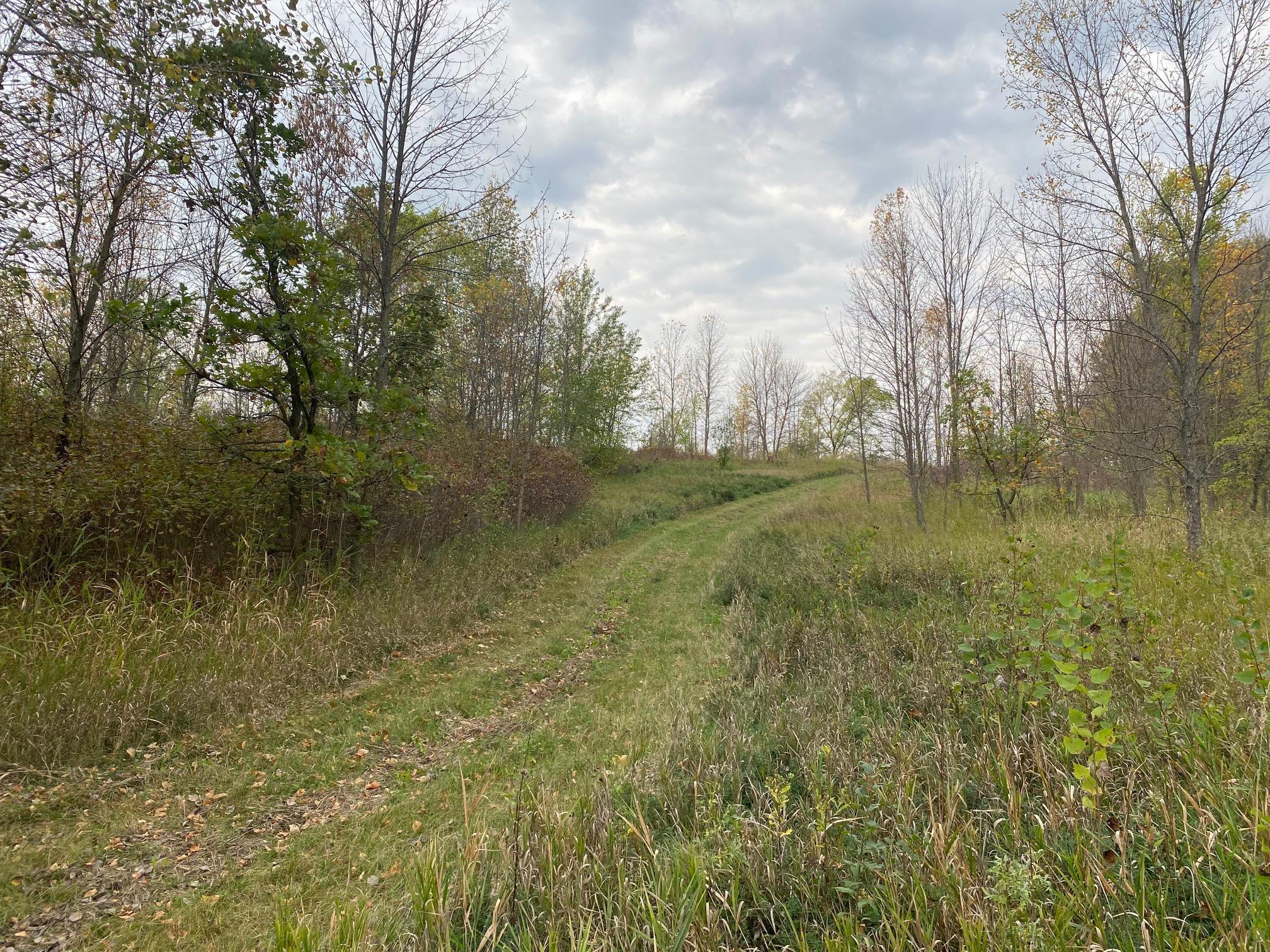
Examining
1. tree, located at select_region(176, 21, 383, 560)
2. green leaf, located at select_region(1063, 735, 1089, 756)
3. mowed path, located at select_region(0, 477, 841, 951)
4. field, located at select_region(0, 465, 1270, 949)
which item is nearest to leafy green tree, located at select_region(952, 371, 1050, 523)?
field, located at select_region(0, 465, 1270, 949)

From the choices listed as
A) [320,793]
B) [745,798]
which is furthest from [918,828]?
[320,793]

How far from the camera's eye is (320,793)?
3709 mm

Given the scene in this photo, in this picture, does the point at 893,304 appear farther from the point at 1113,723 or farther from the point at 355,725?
the point at 355,725

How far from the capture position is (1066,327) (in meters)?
13.6

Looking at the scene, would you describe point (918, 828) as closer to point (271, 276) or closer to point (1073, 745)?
point (1073, 745)

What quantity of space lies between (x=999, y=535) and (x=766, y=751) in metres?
8.01

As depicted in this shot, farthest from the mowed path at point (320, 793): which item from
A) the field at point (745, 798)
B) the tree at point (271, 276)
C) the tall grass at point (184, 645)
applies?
the tree at point (271, 276)

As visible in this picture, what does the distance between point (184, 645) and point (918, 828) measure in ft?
19.8

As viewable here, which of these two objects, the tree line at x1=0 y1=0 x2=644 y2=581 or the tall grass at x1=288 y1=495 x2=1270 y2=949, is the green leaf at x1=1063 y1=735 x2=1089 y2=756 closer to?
the tall grass at x1=288 y1=495 x2=1270 y2=949


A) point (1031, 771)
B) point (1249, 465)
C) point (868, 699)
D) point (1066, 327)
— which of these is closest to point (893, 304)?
point (1066, 327)

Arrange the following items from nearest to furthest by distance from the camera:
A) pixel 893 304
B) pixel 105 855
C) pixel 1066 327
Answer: pixel 105 855 → pixel 893 304 → pixel 1066 327

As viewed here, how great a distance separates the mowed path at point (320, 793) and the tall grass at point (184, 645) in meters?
0.31

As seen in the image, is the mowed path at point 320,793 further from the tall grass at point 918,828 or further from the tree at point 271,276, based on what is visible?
the tree at point 271,276

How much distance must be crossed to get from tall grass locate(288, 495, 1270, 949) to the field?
0.06 ft
